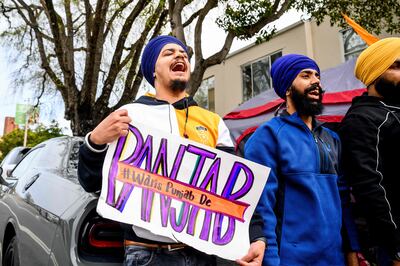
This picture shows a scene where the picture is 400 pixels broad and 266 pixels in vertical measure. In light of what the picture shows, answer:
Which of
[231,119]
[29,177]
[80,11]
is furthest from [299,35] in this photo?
[29,177]

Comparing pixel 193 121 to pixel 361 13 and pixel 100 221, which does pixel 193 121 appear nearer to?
pixel 100 221

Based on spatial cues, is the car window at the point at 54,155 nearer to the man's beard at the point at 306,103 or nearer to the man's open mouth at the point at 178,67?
the man's open mouth at the point at 178,67

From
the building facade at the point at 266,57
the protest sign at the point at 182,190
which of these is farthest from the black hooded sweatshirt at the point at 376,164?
the building facade at the point at 266,57

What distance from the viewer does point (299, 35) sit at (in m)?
12.7

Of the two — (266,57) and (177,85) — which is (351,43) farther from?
(177,85)

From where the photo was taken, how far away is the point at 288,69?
2.21 metres

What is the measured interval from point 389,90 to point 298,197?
882 mm

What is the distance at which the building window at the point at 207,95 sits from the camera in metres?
17.4

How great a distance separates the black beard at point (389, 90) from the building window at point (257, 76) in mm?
11647

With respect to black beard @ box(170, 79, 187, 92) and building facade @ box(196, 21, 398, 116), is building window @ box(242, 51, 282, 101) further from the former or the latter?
black beard @ box(170, 79, 187, 92)

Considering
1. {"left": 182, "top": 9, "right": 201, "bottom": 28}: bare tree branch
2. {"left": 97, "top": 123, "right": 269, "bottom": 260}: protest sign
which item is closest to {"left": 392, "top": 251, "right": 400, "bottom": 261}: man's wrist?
{"left": 97, "top": 123, "right": 269, "bottom": 260}: protest sign

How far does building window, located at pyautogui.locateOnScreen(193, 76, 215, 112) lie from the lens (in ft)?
57.1

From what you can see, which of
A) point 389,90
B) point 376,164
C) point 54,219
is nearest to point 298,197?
point 376,164

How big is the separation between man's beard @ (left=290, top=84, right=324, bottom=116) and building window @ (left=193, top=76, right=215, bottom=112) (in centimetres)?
1515
